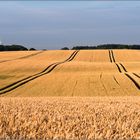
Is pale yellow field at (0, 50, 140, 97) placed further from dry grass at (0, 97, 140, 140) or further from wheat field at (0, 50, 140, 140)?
dry grass at (0, 97, 140, 140)

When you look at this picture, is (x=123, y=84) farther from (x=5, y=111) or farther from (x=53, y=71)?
(x=5, y=111)

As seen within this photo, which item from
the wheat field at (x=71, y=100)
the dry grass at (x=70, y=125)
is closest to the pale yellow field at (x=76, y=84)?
the wheat field at (x=71, y=100)

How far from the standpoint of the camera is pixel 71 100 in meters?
26.1

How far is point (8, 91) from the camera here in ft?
147

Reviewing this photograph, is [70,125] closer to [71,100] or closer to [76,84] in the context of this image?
[71,100]

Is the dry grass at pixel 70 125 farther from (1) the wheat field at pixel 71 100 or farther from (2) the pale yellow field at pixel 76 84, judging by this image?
(2) the pale yellow field at pixel 76 84

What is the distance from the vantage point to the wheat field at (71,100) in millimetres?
12711

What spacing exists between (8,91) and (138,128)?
32.7 metres

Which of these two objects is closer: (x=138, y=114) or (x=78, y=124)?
(x=78, y=124)

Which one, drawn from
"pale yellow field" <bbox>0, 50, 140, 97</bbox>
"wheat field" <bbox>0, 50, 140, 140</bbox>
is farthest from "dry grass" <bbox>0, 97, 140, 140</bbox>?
"pale yellow field" <bbox>0, 50, 140, 97</bbox>

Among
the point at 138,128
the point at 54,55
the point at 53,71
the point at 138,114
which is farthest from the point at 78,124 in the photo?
the point at 54,55

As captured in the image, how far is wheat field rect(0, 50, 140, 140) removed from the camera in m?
12.7

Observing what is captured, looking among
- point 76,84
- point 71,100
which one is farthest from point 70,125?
point 76,84

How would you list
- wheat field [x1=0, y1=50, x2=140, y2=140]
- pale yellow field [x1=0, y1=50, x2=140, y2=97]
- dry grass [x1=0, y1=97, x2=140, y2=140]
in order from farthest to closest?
pale yellow field [x1=0, y1=50, x2=140, y2=97] < wheat field [x1=0, y1=50, x2=140, y2=140] < dry grass [x1=0, y1=97, x2=140, y2=140]
